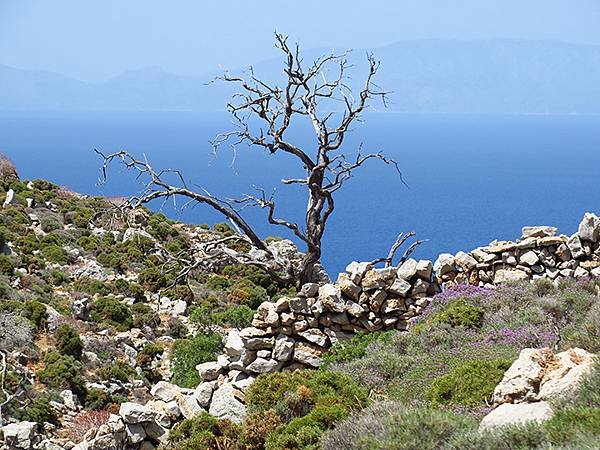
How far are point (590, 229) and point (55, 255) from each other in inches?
688

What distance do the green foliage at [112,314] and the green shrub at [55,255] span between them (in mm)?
5024

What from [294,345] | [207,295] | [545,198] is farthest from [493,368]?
[545,198]

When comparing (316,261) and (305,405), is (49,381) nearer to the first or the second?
(316,261)

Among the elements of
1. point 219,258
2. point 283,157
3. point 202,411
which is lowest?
point 283,157

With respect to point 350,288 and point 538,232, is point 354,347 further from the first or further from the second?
point 538,232

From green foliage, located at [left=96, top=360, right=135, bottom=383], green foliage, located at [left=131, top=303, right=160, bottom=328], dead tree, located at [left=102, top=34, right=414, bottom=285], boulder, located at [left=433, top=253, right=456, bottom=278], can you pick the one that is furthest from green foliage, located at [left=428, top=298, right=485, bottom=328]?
green foliage, located at [left=131, top=303, right=160, bottom=328]

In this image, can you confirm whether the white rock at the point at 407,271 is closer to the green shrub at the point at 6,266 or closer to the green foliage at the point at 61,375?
the green foliage at the point at 61,375

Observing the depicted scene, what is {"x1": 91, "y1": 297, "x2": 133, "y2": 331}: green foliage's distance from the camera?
19.9 metres

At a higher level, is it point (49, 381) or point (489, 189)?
point (49, 381)

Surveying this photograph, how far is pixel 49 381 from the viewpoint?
15273mm

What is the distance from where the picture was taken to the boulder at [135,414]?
9922 millimetres

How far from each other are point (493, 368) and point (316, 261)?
6197mm

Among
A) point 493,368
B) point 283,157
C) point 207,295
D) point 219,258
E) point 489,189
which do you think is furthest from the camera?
point 283,157

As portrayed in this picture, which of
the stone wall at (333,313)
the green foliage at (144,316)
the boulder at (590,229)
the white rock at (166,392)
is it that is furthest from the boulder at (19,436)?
the boulder at (590,229)
